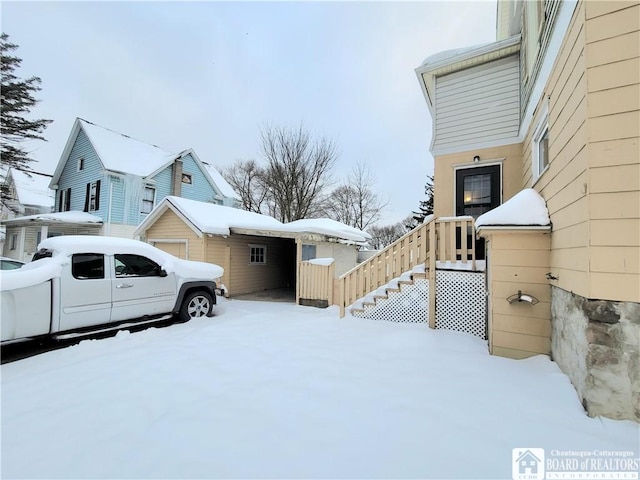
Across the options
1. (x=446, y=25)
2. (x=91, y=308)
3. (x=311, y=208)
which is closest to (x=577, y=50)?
(x=91, y=308)

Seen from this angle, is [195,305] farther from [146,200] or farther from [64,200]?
[64,200]

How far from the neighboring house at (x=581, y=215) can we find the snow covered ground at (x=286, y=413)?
370 mm

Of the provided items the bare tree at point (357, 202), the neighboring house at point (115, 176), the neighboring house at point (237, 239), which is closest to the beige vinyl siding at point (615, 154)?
the neighboring house at point (237, 239)

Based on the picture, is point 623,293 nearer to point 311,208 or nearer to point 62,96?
point 311,208

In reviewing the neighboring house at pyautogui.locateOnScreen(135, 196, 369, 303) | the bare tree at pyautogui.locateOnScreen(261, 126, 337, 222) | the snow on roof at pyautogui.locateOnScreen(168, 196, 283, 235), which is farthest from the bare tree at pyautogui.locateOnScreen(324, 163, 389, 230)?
the snow on roof at pyautogui.locateOnScreen(168, 196, 283, 235)

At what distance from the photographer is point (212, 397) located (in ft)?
9.19

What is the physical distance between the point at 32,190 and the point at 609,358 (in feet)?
108

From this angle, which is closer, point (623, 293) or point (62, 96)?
point (623, 293)

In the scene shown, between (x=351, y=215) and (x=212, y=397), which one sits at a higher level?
(x=351, y=215)

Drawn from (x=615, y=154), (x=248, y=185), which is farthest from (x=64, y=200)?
(x=615, y=154)

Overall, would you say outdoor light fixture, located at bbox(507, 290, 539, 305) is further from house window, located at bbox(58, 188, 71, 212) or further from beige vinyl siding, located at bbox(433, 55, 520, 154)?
house window, located at bbox(58, 188, 71, 212)

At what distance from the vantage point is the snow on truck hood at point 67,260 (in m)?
3.69

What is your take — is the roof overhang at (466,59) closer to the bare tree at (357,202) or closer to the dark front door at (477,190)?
the dark front door at (477,190)

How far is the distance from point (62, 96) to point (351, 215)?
71.3ft
